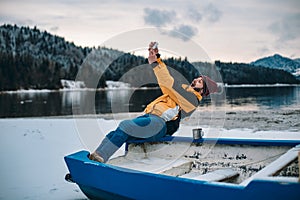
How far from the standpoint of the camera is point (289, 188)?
2889 mm

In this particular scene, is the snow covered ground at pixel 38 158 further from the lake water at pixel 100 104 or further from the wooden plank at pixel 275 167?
the lake water at pixel 100 104

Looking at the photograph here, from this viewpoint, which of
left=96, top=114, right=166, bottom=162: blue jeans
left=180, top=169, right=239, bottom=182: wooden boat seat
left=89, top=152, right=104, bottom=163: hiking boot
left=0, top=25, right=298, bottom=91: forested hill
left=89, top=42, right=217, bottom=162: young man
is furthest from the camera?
left=0, top=25, right=298, bottom=91: forested hill

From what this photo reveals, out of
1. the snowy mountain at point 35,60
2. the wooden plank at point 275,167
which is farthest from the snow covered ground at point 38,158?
the snowy mountain at point 35,60

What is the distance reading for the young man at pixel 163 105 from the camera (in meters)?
5.02

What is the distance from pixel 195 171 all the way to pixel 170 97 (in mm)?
1119

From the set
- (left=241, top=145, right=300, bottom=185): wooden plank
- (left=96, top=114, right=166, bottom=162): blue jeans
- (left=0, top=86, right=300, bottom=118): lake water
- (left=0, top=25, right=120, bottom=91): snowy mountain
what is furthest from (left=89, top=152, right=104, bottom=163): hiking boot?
(left=0, top=25, right=120, bottom=91): snowy mountain

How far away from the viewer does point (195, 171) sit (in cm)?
537

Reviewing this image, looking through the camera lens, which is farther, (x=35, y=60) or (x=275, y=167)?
(x=35, y=60)

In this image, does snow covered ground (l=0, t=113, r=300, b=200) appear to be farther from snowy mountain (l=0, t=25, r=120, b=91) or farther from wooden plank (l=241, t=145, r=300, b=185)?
snowy mountain (l=0, t=25, r=120, b=91)

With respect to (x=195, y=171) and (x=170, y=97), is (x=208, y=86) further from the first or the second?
(x=195, y=171)

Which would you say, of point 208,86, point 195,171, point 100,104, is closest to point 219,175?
point 195,171

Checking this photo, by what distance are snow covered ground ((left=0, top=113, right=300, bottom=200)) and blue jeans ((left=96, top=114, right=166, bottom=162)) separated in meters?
0.86

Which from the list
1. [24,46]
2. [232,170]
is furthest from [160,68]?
[24,46]

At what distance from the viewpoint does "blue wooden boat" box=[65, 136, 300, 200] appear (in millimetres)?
3105
